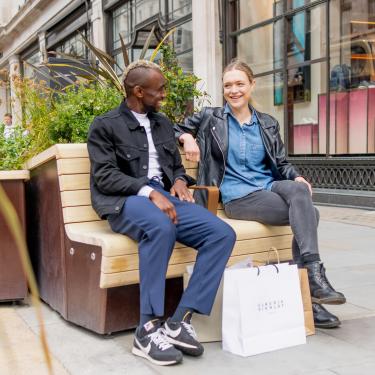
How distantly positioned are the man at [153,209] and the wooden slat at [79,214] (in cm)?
24

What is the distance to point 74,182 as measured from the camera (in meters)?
3.23

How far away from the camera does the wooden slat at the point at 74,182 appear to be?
321 cm

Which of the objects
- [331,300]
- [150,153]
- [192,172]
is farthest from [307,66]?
[331,300]

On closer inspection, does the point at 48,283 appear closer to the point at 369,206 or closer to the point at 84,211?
the point at 84,211

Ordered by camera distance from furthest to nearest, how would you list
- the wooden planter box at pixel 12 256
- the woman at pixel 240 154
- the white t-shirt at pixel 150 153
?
the wooden planter box at pixel 12 256, the woman at pixel 240 154, the white t-shirt at pixel 150 153

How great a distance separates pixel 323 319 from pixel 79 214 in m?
1.49

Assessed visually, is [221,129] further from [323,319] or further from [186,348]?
[186,348]

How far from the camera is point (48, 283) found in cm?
362

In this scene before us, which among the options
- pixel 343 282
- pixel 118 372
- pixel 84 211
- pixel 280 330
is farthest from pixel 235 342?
pixel 343 282

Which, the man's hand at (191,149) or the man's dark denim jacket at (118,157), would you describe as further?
the man's hand at (191,149)

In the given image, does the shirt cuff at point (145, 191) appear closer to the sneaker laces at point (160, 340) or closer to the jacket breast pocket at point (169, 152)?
the jacket breast pocket at point (169, 152)

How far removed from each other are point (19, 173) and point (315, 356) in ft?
7.00

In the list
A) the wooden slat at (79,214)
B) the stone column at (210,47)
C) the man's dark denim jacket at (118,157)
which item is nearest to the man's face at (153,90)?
the man's dark denim jacket at (118,157)

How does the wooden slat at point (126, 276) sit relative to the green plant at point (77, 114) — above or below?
below
